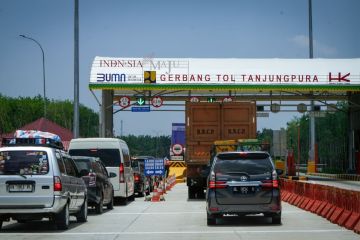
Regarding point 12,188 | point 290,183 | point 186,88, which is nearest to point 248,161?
point 12,188

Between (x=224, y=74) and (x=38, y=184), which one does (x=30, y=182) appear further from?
(x=224, y=74)

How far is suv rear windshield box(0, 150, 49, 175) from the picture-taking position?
16.6m

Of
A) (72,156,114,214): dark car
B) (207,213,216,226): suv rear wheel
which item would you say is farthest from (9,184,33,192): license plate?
(72,156,114,214): dark car

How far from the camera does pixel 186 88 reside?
42062mm

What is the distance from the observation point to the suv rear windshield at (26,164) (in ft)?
54.6

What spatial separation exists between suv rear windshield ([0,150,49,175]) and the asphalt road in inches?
54.2

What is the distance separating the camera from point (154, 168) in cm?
3519

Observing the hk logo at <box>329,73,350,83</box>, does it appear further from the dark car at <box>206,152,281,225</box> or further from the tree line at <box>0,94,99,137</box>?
the tree line at <box>0,94,99,137</box>

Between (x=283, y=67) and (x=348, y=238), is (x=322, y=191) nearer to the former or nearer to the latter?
(x=348, y=238)

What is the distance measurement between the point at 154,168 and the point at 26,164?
18.7m

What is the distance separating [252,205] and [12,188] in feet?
18.1

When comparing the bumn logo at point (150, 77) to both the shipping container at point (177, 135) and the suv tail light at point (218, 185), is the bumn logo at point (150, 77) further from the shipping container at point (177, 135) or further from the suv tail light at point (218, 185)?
the shipping container at point (177, 135)

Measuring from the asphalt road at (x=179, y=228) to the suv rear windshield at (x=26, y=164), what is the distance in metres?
1.38

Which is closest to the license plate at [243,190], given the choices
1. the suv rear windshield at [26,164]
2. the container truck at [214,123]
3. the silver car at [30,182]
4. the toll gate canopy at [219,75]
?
the silver car at [30,182]
